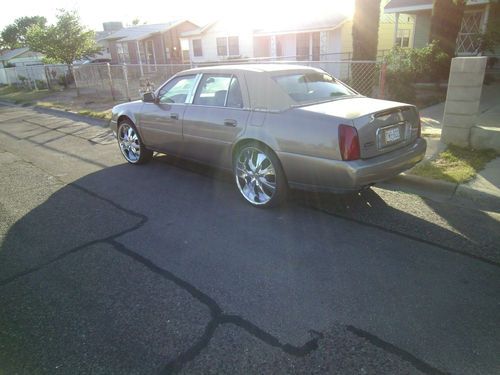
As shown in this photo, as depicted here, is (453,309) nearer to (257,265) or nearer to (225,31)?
(257,265)

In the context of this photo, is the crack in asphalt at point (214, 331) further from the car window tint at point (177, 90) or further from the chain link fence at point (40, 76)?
the chain link fence at point (40, 76)

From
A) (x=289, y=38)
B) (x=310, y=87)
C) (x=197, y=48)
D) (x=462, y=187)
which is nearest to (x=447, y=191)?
(x=462, y=187)

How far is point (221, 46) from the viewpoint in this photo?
2912 cm

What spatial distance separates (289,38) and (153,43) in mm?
15810

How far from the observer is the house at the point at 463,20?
16.4m

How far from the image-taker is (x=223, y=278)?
3.17m

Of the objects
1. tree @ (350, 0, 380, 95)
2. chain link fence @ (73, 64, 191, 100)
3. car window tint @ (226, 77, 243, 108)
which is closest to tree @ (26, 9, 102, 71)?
chain link fence @ (73, 64, 191, 100)

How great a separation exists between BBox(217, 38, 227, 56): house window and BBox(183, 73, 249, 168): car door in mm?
25448

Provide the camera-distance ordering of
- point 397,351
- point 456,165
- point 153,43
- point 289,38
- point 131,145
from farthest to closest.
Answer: point 153,43
point 289,38
point 131,145
point 456,165
point 397,351

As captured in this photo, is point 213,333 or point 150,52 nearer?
point 213,333

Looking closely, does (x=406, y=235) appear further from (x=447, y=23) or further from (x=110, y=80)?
(x=110, y=80)

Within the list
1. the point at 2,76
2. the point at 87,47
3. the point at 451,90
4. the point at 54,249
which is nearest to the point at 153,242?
the point at 54,249

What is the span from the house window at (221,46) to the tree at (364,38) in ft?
63.0

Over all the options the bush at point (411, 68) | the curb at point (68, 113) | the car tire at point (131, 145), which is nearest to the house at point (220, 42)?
the curb at point (68, 113)
